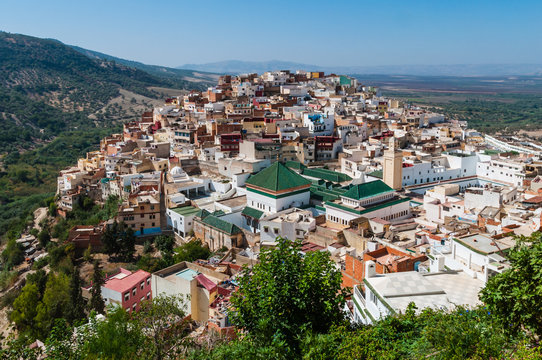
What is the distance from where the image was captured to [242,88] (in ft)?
161

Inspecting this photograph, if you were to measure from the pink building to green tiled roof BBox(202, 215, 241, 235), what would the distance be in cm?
431

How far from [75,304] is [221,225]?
22.9ft

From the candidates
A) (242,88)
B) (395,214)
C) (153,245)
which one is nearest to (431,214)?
(395,214)

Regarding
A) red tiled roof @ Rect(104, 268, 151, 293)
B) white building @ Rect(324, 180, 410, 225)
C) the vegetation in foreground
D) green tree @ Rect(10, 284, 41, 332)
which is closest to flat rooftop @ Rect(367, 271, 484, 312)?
the vegetation in foreground

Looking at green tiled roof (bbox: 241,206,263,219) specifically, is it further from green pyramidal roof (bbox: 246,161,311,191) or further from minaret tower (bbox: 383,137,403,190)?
minaret tower (bbox: 383,137,403,190)

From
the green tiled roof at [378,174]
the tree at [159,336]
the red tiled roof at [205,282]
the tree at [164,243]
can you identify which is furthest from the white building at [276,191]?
the tree at [159,336]

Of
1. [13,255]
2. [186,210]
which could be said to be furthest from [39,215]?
[186,210]

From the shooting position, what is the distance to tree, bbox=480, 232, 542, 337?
7.43m

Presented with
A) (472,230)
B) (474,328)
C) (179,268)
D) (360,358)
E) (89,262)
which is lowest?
(89,262)

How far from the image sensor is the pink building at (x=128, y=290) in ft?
57.3

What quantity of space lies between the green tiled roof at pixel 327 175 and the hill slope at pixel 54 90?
45478 millimetres

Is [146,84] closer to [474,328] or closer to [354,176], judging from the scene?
[354,176]

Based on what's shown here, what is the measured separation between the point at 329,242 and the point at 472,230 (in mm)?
5266

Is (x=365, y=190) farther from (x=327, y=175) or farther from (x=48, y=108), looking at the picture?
(x=48, y=108)
